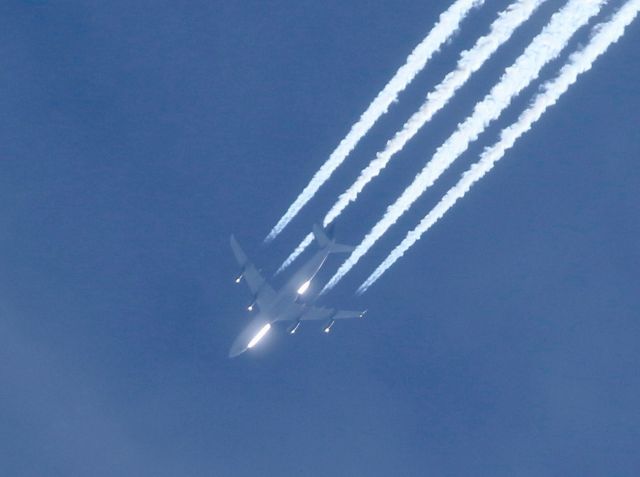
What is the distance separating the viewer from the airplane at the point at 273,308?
52125 millimetres

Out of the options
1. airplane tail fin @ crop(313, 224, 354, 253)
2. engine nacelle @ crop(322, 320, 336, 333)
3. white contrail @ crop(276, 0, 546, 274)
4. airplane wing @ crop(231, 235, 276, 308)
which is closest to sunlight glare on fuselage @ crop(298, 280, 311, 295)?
airplane wing @ crop(231, 235, 276, 308)

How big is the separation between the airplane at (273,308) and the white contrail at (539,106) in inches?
271

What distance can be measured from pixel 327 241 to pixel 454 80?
44.3 feet

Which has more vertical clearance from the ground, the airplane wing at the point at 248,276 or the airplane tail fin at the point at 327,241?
the airplane wing at the point at 248,276

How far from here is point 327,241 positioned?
4900cm

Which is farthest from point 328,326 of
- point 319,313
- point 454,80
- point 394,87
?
point 454,80

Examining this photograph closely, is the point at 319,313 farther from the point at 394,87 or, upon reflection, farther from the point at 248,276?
the point at 394,87

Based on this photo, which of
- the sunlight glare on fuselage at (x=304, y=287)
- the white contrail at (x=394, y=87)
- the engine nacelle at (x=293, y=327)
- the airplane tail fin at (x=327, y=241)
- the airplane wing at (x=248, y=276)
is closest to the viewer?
the white contrail at (x=394, y=87)

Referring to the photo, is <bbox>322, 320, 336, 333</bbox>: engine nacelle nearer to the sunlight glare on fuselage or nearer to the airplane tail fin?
the sunlight glare on fuselage

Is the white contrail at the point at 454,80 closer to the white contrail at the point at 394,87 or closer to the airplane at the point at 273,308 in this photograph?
the white contrail at the point at 394,87

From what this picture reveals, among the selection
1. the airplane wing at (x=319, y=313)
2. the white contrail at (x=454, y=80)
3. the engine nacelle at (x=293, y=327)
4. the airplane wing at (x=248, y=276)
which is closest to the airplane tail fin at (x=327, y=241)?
the white contrail at (x=454, y=80)

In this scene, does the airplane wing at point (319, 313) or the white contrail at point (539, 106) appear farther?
the airplane wing at point (319, 313)

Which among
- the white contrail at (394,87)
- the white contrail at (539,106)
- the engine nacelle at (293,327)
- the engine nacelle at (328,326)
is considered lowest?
the white contrail at (539,106)

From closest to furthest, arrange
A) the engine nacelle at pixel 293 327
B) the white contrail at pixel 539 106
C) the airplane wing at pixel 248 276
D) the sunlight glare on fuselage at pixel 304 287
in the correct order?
the white contrail at pixel 539 106, the sunlight glare on fuselage at pixel 304 287, the engine nacelle at pixel 293 327, the airplane wing at pixel 248 276
